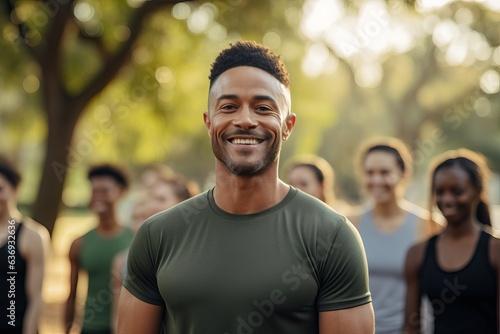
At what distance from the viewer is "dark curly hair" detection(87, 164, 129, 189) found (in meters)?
7.30

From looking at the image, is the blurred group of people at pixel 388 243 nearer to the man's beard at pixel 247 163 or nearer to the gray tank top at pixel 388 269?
the gray tank top at pixel 388 269

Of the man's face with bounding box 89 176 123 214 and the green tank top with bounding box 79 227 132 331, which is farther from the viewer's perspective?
the man's face with bounding box 89 176 123 214

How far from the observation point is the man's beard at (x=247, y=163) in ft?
8.75

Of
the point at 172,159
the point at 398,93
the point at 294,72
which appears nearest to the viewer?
the point at 294,72

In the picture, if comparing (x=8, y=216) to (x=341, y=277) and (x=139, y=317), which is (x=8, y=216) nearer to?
(x=139, y=317)

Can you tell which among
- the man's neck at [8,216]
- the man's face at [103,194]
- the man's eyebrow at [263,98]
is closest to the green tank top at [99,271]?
the man's face at [103,194]

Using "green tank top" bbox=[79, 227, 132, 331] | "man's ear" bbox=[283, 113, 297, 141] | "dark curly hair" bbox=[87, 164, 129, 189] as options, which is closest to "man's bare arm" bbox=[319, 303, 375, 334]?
"man's ear" bbox=[283, 113, 297, 141]

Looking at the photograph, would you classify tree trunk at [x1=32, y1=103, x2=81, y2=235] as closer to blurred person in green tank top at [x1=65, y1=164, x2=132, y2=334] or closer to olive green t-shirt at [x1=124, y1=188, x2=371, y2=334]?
blurred person in green tank top at [x1=65, y1=164, x2=132, y2=334]

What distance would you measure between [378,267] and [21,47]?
888 centimetres

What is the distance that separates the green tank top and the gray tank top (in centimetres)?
210

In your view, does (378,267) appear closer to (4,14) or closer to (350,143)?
(4,14)

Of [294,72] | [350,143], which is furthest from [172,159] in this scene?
[294,72]

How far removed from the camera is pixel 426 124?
3572cm

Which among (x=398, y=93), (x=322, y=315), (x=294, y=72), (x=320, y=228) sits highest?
(x=398, y=93)
